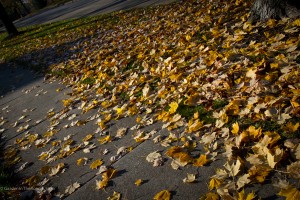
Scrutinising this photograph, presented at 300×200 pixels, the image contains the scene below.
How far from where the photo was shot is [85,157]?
3.16 m

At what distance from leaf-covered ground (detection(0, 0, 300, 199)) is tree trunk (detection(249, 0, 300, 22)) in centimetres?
15

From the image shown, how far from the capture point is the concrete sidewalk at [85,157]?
92.6 inches

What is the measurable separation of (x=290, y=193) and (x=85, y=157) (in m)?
2.24

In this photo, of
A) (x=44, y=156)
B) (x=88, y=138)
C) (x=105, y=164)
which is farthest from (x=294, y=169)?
(x=44, y=156)

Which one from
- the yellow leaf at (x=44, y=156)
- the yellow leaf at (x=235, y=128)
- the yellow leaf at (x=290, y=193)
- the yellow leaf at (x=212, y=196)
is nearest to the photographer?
the yellow leaf at (x=290, y=193)

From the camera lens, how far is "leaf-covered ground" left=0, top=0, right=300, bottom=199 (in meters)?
2.17

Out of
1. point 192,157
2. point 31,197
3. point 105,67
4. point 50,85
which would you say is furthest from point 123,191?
point 50,85

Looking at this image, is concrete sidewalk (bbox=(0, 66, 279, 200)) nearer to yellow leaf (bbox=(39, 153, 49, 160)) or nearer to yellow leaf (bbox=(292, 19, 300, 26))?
yellow leaf (bbox=(39, 153, 49, 160))

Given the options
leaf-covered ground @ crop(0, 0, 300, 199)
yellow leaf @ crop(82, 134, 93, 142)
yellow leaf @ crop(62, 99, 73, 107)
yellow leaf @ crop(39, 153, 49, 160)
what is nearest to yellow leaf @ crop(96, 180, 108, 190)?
leaf-covered ground @ crop(0, 0, 300, 199)

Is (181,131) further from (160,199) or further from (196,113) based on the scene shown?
(160,199)

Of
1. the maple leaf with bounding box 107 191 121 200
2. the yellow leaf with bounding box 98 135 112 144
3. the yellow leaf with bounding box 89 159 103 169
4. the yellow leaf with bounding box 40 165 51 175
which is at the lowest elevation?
the maple leaf with bounding box 107 191 121 200

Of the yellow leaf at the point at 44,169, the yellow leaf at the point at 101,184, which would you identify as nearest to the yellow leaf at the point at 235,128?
the yellow leaf at the point at 101,184

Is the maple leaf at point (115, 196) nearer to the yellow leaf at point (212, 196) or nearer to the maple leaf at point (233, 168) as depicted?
the yellow leaf at point (212, 196)

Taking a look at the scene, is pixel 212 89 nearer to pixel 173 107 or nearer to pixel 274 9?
pixel 173 107
